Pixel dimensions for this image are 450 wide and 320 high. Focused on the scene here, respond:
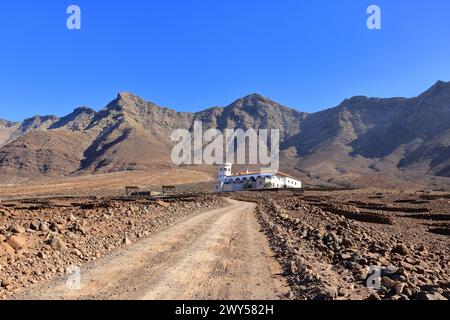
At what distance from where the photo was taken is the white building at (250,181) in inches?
3770

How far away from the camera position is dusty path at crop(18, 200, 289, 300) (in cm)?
866

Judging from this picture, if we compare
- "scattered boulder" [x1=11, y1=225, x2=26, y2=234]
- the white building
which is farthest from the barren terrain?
the white building

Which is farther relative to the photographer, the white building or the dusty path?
the white building

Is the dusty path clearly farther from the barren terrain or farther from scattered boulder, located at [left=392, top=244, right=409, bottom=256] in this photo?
scattered boulder, located at [left=392, top=244, right=409, bottom=256]

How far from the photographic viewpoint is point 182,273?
1047 cm

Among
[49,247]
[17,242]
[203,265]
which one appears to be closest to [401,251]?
[203,265]

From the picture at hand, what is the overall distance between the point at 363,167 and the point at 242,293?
19822cm

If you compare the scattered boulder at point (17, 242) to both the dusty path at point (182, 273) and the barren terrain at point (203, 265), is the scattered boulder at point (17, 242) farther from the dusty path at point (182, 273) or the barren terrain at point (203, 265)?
the dusty path at point (182, 273)

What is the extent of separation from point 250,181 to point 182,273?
88541 mm

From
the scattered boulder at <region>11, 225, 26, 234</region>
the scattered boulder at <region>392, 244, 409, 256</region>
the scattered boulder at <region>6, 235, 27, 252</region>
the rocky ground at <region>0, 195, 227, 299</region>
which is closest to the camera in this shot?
the rocky ground at <region>0, 195, 227, 299</region>

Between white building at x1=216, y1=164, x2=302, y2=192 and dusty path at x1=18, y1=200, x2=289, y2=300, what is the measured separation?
78846mm

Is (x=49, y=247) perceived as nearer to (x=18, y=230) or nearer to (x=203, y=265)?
(x=18, y=230)

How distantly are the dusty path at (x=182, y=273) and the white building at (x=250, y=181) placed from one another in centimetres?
7885

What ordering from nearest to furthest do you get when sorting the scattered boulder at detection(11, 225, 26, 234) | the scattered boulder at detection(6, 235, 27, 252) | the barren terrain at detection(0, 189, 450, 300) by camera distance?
1. the barren terrain at detection(0, 189, 450, 300)
2. the scattered boulder at detection(6, 235, 27, 252)
3. the scattered boulder at detection(11, 225, 26, 234)
